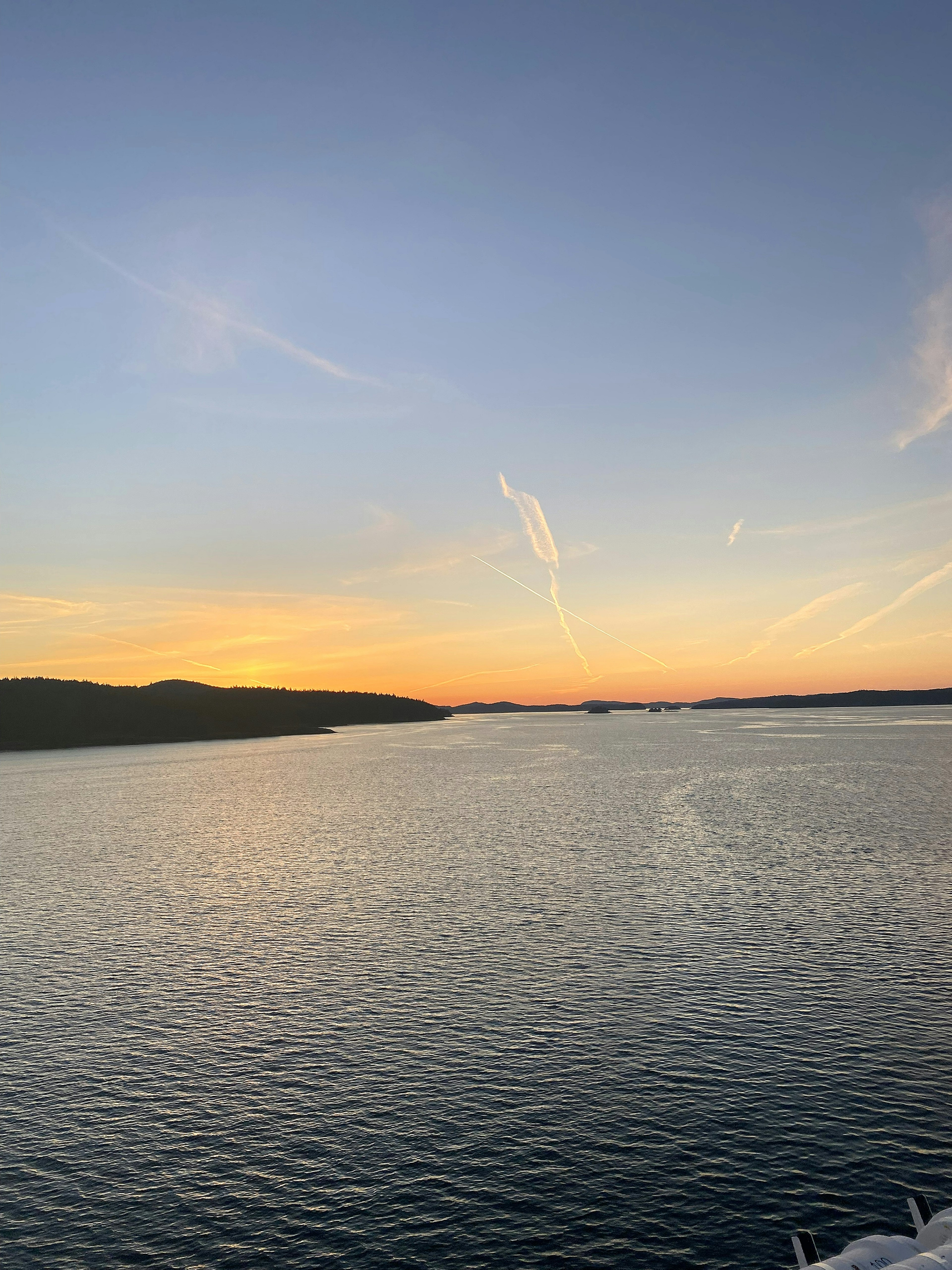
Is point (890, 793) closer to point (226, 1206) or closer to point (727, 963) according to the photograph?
point (727, 963)

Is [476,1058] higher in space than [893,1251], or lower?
lower

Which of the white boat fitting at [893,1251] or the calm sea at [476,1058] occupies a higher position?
the white boat fitting at [893,1251]

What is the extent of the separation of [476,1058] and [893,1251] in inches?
646

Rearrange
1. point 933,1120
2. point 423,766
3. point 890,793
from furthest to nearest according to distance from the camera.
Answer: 1. point 423,766
2. point 890,793
3. point 933,1120

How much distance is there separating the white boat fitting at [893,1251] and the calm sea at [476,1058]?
5.89 feet

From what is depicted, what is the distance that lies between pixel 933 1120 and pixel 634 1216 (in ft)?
36.9

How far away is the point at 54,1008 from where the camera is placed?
37781 mm

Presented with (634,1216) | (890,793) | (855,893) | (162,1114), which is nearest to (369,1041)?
(162,1114)

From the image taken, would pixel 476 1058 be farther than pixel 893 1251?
Yes

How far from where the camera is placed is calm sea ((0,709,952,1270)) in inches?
862

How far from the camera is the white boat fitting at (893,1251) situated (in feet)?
58.2

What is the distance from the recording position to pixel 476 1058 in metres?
31.6

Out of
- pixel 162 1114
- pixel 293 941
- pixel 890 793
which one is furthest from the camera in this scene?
pixel 890 793

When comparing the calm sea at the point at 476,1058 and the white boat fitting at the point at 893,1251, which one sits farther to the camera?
the calm sea at the point at 476,1058
